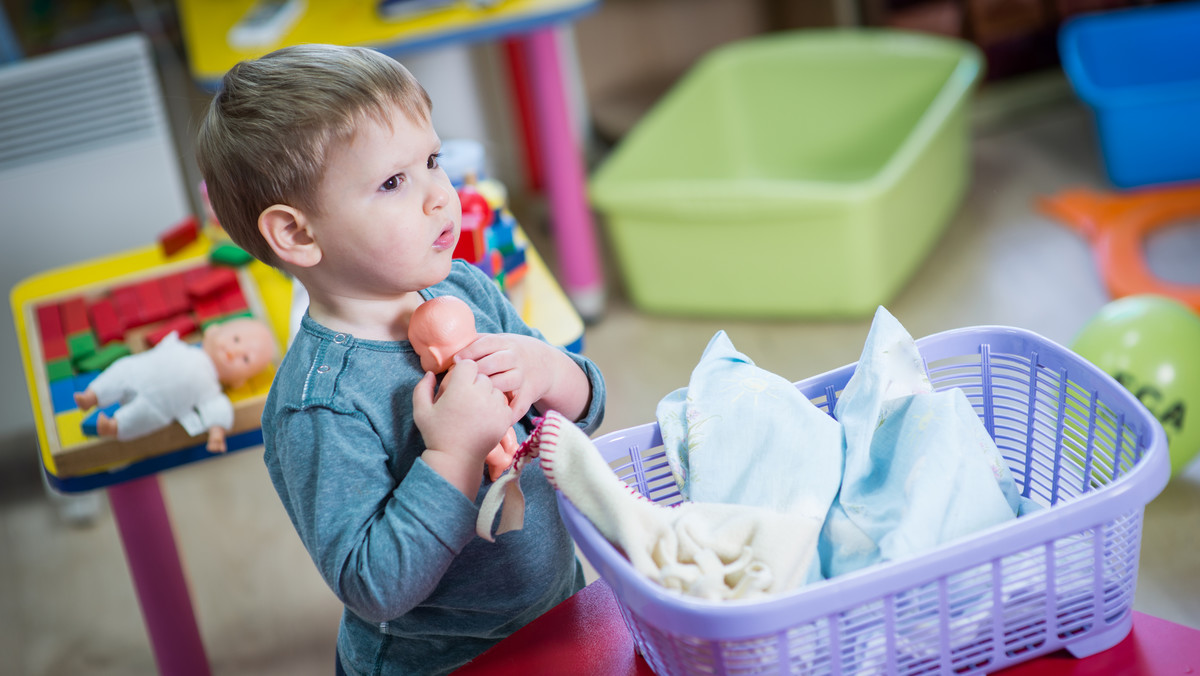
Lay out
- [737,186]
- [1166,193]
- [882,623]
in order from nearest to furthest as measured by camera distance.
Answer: [882,623] → [737,186] → [1166,193]

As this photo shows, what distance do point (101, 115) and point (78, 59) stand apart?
10 cm

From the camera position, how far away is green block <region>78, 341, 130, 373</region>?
3.69 ft

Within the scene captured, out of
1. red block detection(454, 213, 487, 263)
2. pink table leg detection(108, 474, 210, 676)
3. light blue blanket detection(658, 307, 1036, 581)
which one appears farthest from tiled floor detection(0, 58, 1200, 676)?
light blue blanket detection(658, 307, 1036, 581)

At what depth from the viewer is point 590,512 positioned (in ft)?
1.93

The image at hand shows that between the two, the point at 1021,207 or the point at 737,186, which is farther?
the point at 1021,207

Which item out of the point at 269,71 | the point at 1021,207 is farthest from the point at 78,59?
the point at 1021,207

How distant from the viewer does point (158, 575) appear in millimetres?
1223

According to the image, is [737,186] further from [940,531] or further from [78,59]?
[940,531]

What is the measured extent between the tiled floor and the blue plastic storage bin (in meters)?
0.15

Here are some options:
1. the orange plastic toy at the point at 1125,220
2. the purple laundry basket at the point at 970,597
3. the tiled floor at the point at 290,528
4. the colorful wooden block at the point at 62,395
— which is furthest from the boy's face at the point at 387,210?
the orange plastic toy at the point at 1125,220

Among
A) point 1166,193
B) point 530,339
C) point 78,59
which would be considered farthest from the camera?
point 1166,193

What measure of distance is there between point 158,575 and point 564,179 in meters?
1.16

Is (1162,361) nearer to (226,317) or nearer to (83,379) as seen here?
(226,317)

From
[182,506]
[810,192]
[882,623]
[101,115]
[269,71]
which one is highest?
[269,71]
